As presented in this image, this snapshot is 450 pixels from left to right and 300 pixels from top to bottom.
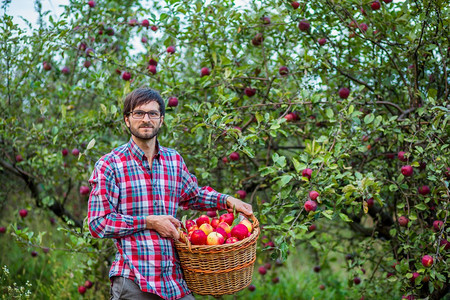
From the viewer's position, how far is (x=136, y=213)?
1922 mm

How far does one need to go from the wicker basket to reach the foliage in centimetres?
33

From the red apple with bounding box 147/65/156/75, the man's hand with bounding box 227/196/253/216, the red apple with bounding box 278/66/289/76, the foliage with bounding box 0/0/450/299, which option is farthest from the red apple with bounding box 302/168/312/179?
the red apple with bounding box 147/65/156/75

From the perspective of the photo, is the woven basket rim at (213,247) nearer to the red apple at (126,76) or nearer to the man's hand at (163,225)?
the man's hand at (163,225)

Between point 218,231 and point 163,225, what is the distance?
230mm

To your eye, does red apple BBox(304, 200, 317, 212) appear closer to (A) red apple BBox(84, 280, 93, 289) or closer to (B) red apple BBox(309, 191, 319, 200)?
(B) red apple BBox(309, 191, 319, 200)

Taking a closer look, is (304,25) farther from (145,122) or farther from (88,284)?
(88,284)

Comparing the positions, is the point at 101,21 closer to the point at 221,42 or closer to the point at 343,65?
the point at 221,42

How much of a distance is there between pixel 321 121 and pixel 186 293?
1540 mm

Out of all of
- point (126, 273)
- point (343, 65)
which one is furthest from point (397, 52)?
point (126, 273)

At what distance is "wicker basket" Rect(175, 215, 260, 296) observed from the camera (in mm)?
1796

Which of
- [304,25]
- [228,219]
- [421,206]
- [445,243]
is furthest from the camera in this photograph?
[304,25]

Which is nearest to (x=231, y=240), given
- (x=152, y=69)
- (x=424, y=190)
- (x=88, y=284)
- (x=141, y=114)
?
(x=141, y=114)

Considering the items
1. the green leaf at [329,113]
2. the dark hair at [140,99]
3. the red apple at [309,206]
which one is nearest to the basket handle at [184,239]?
the dark hair at [140,99]

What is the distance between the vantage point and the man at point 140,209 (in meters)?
1.81
